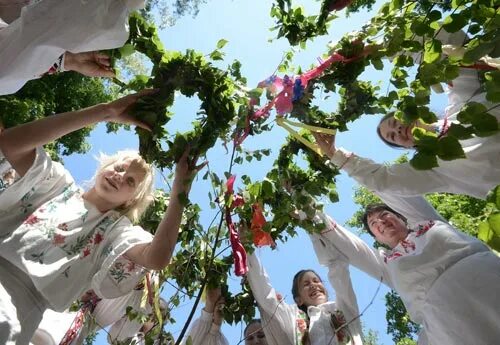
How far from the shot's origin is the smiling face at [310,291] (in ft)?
9.23

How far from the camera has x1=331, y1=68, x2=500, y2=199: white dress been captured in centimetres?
159

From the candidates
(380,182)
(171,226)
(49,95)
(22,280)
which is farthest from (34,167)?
(49,95)

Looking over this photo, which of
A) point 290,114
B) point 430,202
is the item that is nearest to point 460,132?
point 290,114

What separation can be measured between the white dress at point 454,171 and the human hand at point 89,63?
117 centimetres

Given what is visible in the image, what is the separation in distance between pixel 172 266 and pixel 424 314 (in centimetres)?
134

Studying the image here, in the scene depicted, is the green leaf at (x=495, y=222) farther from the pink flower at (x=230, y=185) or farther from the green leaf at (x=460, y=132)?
the pink flower at (x=230, y=185)

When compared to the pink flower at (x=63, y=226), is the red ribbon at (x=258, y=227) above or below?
above

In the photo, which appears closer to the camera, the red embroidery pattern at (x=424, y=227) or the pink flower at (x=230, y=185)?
the pink flower at (x=230, y=185)

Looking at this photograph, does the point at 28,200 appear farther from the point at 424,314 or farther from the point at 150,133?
the point at 424,314

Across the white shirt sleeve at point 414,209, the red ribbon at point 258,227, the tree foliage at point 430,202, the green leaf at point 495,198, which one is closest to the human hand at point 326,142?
the red ribbon at point 258,227

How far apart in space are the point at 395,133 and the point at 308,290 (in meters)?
1.35

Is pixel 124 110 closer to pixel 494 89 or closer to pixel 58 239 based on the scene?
pixel 58 239

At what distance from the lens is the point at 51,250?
56.7 inches

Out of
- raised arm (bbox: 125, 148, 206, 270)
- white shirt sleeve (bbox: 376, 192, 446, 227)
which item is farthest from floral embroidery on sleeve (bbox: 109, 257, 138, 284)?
white shirt sleeve (bbox: 376, 192, 446, 227)
